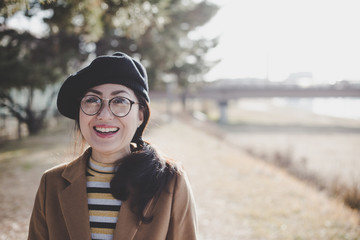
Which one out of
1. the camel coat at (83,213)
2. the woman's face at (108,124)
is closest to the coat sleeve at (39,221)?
the camel coat at (83,213)

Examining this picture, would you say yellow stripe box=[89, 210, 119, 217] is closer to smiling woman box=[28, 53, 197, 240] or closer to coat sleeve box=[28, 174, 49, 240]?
smiling woman box=[28, 53, 197, 240]

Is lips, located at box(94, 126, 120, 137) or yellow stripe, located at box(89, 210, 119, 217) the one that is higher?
lips, located at box(94, 126, 120, 137)

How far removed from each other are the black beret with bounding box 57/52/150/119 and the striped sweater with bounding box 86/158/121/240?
0.55 meters

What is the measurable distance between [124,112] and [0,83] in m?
6.35

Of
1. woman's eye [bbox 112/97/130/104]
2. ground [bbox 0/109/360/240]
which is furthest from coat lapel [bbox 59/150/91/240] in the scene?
ground [bbox 0/109/360/240]

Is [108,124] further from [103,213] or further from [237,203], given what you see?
[237,203]

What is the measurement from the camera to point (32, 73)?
7.12 m

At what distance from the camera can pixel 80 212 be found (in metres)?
1.51

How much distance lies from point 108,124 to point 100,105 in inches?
5.0

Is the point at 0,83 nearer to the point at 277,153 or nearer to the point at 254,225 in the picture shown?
the point at 254,225

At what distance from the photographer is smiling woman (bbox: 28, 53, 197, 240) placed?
151cm

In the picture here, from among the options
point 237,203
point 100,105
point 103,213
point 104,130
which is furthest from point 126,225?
point 237,203

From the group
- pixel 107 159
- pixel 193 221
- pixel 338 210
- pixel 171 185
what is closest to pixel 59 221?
pixel 107 159

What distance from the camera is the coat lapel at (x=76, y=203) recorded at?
58.1 inches
